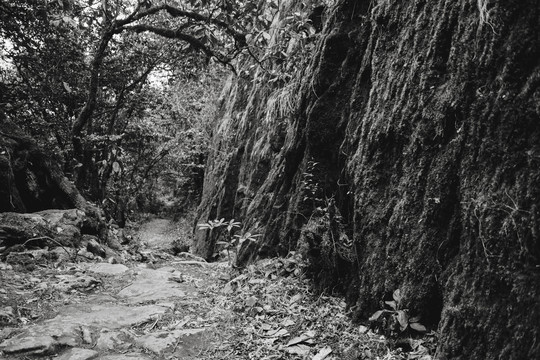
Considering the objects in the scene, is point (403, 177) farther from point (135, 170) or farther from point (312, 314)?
point (135, 170)

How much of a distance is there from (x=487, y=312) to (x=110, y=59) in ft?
47.8

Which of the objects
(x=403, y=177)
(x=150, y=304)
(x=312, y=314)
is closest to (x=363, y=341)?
→ (x=312, y=314)

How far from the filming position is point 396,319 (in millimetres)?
3195

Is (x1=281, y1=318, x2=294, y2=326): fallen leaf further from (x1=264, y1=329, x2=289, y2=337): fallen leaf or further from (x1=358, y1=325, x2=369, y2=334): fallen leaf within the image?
(x1=358, y1=325, x2=369, y2=334): fallen leaf

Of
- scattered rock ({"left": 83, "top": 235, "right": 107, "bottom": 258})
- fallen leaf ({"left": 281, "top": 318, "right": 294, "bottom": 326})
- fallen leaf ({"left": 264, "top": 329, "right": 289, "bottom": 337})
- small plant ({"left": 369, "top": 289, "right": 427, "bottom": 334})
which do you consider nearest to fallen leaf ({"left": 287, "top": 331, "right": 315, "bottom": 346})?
fallen leaf ({"left": 264, "top": 329, "right": 289, "bottom": 337})

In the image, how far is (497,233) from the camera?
2.45 meters

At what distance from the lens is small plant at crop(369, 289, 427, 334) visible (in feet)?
10.1

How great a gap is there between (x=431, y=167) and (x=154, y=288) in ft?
16.5

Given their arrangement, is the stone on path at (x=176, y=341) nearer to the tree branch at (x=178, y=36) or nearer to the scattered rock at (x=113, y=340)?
the scattered rock at (x=113, y=340)

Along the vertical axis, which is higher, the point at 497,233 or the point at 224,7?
the point at 224,7

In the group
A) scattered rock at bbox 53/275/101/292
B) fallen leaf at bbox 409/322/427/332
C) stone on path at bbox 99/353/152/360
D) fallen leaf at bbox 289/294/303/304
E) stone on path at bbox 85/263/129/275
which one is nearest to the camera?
fallen leaf at bbox 409/322/427/332

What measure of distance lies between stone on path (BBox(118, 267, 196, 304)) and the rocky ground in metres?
0.02

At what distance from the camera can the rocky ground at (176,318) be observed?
3.63 m

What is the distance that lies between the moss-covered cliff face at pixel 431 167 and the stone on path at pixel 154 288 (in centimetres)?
188
